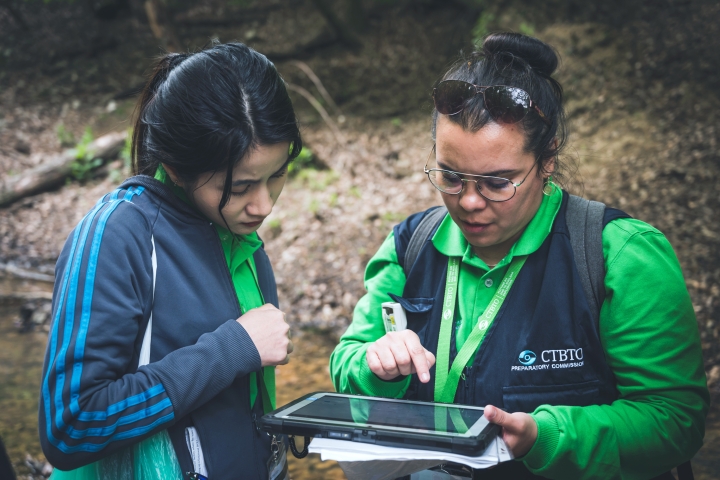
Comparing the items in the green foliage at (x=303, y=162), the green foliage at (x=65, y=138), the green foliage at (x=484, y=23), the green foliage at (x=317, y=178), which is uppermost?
the green foliage at (x=484, y=23)

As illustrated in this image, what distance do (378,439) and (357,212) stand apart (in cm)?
594

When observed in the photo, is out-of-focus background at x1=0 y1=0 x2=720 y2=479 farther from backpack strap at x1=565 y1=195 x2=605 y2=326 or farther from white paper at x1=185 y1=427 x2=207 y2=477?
white paper at x1=185 y1=427 x2=207 y2=477

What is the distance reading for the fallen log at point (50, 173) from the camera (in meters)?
9.02

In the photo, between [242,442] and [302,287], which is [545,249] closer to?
[242,442]

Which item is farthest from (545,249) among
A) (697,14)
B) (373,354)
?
(697,14)

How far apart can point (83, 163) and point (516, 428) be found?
9.52 meters

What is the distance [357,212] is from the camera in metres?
7.35

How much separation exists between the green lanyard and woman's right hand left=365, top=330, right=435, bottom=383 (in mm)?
131

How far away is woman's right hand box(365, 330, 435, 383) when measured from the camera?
1752 millimetres

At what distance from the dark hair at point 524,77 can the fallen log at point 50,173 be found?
8.80m

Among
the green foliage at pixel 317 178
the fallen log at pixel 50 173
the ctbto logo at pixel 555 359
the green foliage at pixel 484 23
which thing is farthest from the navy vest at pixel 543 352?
the fallen log at pixel 50 173

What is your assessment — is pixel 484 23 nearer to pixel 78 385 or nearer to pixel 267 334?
pixel 267 334

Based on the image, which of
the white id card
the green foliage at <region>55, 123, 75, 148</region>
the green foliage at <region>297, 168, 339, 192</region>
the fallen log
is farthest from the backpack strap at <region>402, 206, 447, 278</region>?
the green foliage at <region>55, 123, 75, 148</region>

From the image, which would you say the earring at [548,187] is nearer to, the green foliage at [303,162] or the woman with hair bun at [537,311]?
the woman with hair bun at [537,311]
